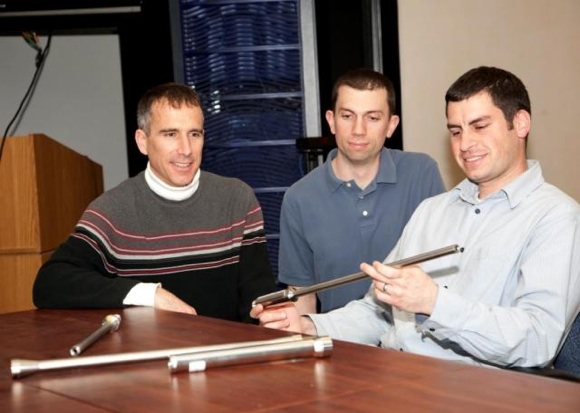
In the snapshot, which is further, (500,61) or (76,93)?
(76,93)

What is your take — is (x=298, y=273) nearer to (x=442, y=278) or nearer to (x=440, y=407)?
(x=442, y=278)

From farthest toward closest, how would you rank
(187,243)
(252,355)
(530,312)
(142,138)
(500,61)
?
(500,61), (142,138), (187,243), (530,312), (252,355)

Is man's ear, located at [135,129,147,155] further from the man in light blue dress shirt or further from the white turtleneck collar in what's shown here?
the man in light blue dress shirt

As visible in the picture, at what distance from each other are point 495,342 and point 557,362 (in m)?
0.17

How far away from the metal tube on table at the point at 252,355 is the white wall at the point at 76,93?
4.36 meters

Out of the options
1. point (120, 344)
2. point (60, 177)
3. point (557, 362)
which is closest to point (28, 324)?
point (120, 344)

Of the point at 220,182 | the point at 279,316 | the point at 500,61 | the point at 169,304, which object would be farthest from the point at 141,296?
the point at 500,61

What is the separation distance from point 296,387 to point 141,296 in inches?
37.9

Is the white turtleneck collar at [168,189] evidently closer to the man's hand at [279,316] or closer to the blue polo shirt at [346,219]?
the blue polo shirt at [346,219]

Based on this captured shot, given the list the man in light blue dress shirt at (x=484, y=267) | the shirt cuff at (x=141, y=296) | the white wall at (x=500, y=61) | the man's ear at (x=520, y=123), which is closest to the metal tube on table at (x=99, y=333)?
the shirt cuff at (x=141, y=296)

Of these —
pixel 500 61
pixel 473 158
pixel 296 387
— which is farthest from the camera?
pixel 500 61

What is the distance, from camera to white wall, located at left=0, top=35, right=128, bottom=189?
5754 millimetres

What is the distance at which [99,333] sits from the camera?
1.87m

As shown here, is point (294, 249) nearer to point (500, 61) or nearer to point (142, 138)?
point (142, 138)
